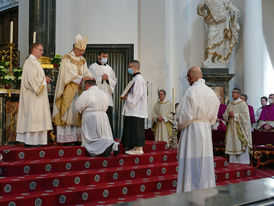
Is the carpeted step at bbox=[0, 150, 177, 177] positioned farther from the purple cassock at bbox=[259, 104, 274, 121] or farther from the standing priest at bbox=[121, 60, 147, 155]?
the purple cassock at bbox=[259, 104, 274, 121]

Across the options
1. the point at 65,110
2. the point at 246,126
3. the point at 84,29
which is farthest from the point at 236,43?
the point at 65,110

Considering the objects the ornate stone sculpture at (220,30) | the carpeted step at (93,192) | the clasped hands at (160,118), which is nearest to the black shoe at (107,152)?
the carpeted step at (93,192)

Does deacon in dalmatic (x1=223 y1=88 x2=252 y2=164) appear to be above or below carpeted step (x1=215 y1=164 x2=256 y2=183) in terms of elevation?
above

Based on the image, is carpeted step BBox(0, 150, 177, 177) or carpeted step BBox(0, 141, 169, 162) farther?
carpeted step BBox(0, 141, 169, 162)

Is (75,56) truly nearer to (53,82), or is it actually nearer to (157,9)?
(53,82)

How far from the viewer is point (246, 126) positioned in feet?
31.9

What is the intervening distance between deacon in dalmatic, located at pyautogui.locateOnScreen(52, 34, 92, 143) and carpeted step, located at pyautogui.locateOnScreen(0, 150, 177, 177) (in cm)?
93

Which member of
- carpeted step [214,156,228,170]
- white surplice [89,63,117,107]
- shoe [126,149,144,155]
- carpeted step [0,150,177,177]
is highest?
white surplice [89,63,117,107]

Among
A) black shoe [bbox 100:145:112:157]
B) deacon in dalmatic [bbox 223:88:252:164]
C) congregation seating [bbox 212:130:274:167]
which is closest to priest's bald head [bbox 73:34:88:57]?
black shoe [bbox 100:145:112:157]

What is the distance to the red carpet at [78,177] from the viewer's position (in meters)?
5.59

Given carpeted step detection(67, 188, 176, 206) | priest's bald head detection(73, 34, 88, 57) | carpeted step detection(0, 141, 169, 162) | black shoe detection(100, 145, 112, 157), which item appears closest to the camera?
carpeted step detection(67, 188, 176, 206)

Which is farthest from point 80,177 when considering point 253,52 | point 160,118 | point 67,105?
point 253,52

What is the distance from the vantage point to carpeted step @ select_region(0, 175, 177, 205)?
530 cm

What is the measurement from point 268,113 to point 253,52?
2.45m
